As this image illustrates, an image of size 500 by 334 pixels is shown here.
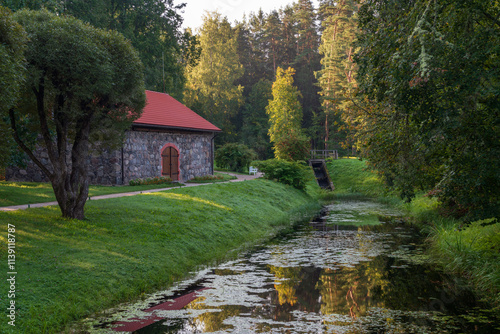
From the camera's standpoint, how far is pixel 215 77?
52.6m

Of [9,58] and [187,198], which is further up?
[9,58]

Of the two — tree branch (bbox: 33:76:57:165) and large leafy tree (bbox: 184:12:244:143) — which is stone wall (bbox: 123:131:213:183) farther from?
large leafy tree (bbox: 184:12:244:143)

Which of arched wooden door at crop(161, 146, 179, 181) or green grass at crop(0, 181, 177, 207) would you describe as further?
arched wooden door at crop(161, 146, 179, 181)

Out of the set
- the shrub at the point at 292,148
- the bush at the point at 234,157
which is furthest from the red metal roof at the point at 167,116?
the bush at the point at 234,157

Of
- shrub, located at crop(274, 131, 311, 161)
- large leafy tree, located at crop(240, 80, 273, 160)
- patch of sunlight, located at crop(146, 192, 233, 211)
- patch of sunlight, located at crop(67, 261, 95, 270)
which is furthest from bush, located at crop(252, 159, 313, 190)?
large leafy tree, located at crop(240, 80, 273, 160)

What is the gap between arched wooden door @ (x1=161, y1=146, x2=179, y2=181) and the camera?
24.9m

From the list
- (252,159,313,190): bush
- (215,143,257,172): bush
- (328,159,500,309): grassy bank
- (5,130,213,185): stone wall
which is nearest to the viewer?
(328,159,500,309): grassy bank

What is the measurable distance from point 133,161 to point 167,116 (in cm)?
445

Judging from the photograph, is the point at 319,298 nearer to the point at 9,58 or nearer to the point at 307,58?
the point at 9,58

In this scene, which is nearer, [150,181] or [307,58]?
[150,181]

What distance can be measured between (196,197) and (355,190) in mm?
21069

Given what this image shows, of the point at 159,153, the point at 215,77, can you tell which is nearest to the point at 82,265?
the point at 159,153

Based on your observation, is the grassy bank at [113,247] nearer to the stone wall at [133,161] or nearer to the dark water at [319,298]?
the dark water at [319,298]

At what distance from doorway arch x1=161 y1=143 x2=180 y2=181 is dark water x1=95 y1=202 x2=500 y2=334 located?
13584mm
